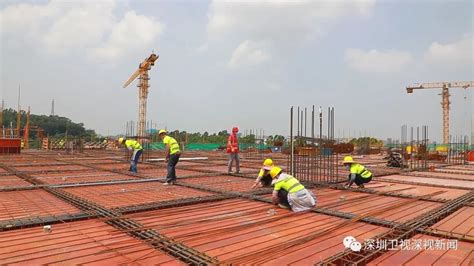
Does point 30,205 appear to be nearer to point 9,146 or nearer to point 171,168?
point 171,168

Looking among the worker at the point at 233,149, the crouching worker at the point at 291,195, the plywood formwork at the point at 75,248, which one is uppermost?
the worker at the point at 233,149

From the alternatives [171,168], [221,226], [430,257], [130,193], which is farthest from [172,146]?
[430,257]

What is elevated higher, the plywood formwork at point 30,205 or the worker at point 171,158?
the worker at point 171,158

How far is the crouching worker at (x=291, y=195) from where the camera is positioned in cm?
491

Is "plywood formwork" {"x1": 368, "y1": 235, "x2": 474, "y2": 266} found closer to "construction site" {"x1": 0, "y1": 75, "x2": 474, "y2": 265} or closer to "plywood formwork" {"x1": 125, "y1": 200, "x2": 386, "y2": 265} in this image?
"construction site" {"x1": 0, "y1": 75, "x2": 474, "y2": 265}

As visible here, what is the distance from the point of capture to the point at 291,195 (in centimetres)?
491

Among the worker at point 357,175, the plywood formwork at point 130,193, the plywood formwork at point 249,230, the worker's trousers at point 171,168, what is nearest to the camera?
the plywood formwork at point 249,230

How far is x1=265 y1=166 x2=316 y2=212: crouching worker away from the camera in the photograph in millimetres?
4914

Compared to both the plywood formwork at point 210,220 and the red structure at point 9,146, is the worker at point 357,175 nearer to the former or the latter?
the plywood formwork at point 210,220

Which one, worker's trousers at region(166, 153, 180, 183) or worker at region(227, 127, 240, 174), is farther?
worker at region(227, 127, 240, 174)

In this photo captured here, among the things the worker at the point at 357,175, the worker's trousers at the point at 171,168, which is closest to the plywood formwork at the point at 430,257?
the worker at the point at 357,175

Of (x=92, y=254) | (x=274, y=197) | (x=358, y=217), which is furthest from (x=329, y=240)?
(x=92, y=254)

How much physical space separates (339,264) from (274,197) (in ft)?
7.50

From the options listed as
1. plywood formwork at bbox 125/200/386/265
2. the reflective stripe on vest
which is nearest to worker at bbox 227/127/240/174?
the reflective stripe on vest
